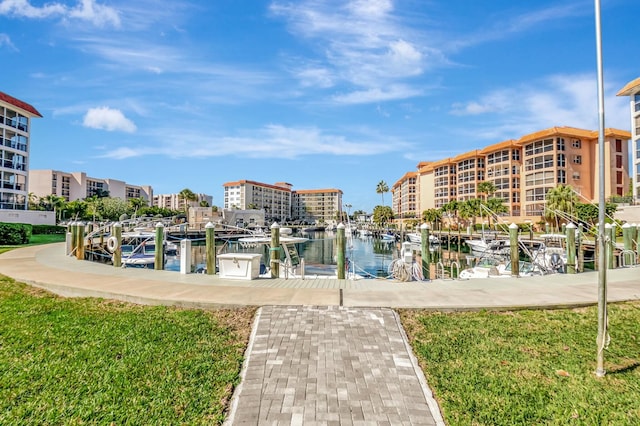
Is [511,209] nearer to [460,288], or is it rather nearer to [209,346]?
[460,288]

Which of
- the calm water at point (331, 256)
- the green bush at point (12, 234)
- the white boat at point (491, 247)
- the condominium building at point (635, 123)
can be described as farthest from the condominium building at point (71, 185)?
the condominium building at point (635, 123)

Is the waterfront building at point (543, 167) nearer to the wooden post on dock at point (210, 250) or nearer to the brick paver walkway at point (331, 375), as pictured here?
the wooden post on dock at point (210, 250)

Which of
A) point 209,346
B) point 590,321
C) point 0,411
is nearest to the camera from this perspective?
point 0,411

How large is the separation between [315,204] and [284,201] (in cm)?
1842

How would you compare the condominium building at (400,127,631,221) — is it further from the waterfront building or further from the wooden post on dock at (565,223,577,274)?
the wooden post on dock at (565,223,577,274)

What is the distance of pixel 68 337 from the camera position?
611cm

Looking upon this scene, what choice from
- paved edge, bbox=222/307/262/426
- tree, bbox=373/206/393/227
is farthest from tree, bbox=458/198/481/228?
paved edge, bbox=222/307/262/426

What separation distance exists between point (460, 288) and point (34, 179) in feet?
528

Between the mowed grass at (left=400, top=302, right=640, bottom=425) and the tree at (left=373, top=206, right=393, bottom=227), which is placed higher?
the tree at (left=373, top=206, right=393, bottom=227)

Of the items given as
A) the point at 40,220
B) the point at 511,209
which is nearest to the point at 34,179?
the point at 40,220

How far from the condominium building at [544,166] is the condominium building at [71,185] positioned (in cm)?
12257

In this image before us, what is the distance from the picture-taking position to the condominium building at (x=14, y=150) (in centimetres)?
4497

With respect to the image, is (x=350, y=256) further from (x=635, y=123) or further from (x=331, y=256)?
(x=635, y=123)

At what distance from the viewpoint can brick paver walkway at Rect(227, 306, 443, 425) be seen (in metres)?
4.08
